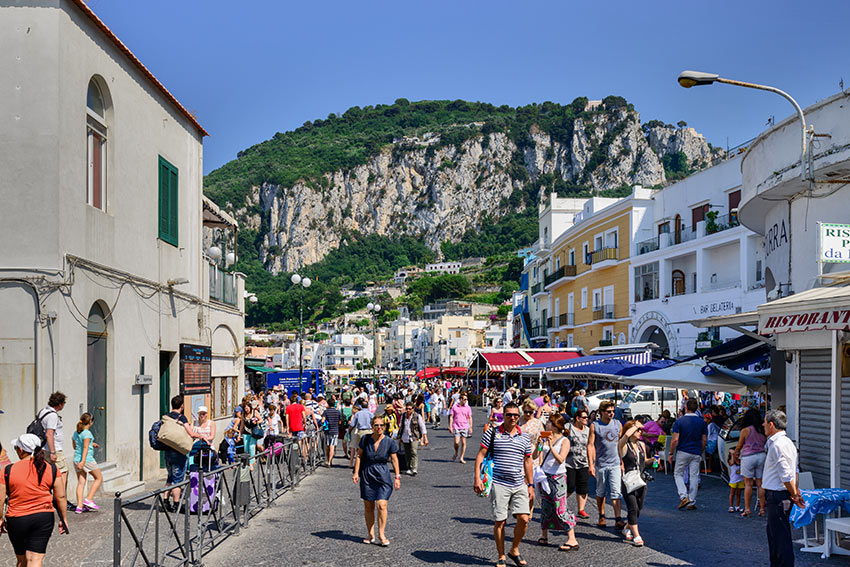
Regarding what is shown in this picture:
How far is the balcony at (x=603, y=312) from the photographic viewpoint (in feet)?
145

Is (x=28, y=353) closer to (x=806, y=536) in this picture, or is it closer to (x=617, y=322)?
(x=806, y=536)

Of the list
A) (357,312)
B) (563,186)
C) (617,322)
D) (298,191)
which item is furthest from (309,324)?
(617,322)

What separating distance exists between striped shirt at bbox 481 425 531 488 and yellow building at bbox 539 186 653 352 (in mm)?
34518

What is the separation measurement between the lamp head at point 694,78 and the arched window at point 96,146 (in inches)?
345

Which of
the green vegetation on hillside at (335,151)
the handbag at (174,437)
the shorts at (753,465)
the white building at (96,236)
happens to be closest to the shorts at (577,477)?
the shorts at (753,465)

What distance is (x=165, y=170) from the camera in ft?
52.8

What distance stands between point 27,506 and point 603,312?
40217 millimetres

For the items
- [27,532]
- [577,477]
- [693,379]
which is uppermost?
[693,379]

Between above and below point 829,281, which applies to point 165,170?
above

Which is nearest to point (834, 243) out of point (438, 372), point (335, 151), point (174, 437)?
point (174, 437)

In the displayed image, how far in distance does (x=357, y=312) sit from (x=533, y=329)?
4367 inches

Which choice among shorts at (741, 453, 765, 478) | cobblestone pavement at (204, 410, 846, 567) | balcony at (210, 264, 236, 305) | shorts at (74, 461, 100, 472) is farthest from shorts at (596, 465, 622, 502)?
balcony at (210, 264, 236, 305)

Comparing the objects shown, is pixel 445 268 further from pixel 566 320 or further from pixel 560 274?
pixel 566 320

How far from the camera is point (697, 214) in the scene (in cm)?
3812
